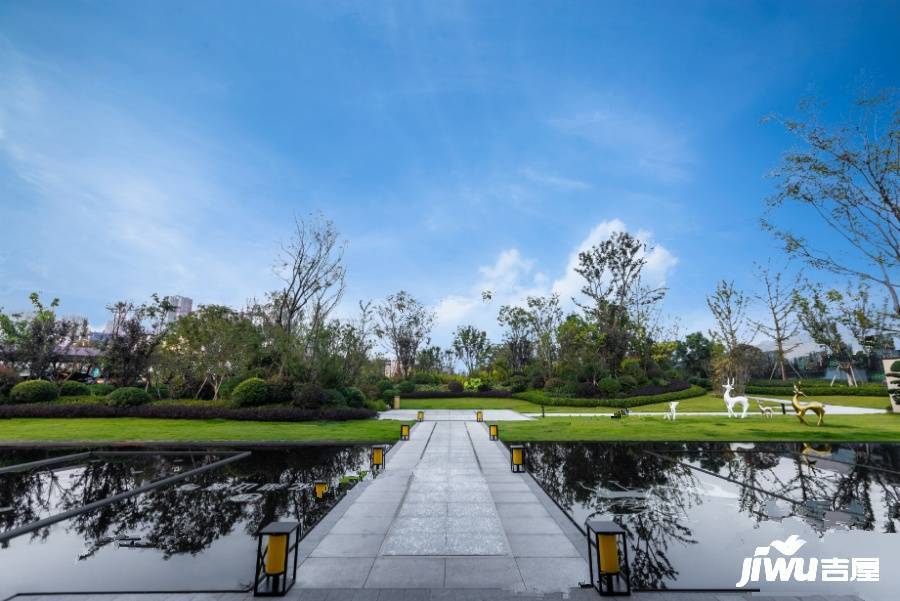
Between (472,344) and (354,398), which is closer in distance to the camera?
(354,398)

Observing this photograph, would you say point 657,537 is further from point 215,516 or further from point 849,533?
point 215,516

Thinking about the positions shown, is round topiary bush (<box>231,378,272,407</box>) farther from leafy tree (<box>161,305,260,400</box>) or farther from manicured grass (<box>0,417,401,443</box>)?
leafy tree (<box>161,305,260,400</box>)

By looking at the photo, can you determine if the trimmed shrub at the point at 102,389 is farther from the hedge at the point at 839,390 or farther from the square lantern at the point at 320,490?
the hedge at the point at 839,390

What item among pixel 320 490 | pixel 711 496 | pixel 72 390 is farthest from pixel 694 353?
pixel 72 390

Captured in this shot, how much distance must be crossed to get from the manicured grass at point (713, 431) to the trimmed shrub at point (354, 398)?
7247 millimetres

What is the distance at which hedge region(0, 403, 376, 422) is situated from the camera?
55.8 ft

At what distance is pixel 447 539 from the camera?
4.94 meters

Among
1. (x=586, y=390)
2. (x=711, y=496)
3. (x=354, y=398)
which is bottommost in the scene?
(x=586, y=390)

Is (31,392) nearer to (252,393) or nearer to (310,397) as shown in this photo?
(252,393)

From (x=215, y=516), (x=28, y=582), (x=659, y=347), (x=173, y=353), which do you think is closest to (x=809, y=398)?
(x=659, y=347)

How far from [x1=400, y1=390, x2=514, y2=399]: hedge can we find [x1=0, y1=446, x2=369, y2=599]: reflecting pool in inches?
865

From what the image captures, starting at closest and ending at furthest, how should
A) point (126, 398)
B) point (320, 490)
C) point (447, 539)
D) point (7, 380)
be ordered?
1. point (447, 539)
2. point (320, 490)
3. point (126, 398)
4. point (7, 380)

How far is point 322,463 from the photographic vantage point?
942cm

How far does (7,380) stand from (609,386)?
1296 inches
